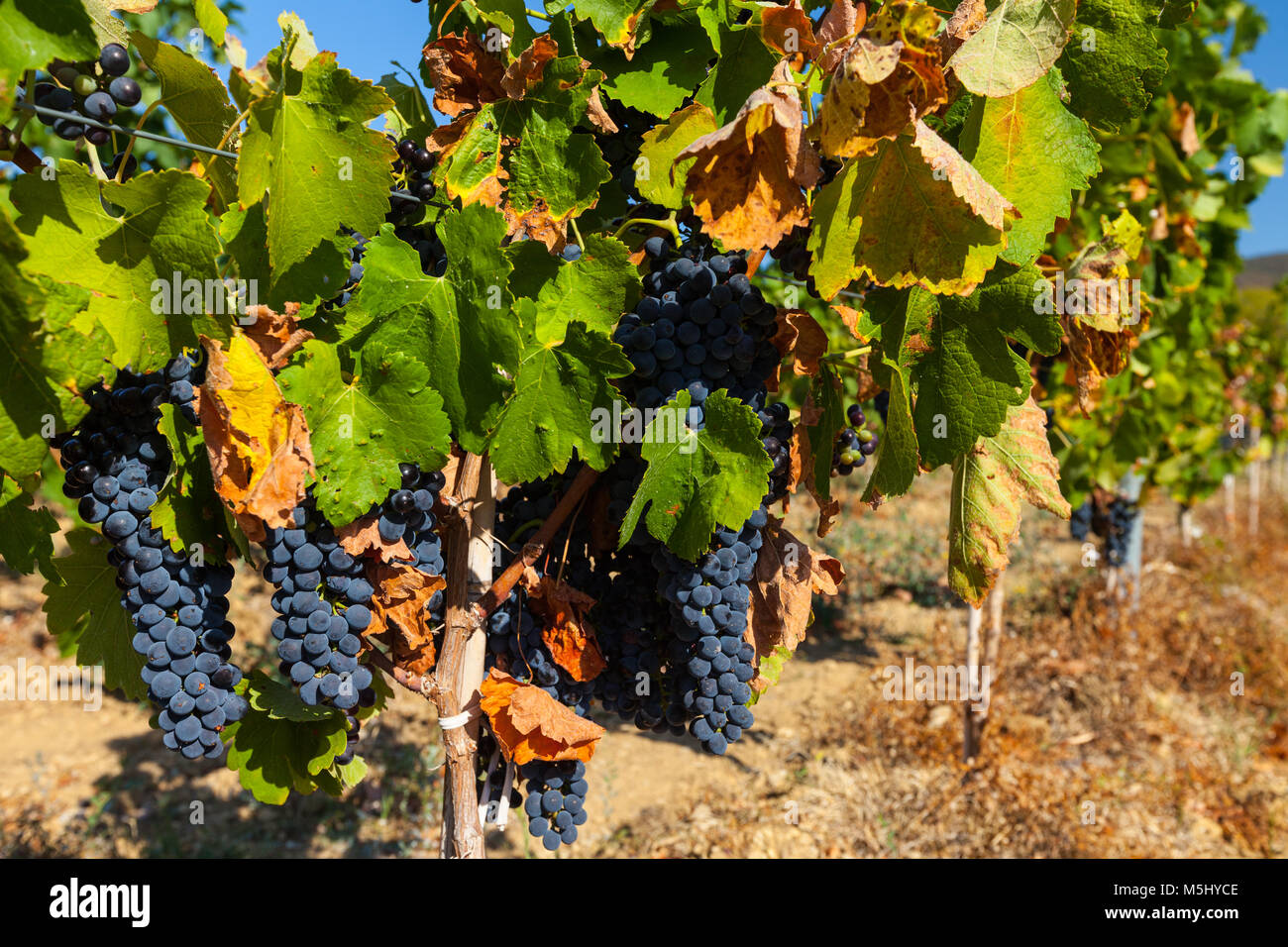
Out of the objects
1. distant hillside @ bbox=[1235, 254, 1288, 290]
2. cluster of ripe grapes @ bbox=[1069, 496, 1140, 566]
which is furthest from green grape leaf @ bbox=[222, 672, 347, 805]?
distant hillside @ bbox=[1235, 254, 1288, 290]

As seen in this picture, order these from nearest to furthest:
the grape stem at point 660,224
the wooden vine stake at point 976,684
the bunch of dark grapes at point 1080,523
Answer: the grape stem at point 660,224, the wooden vine stake at point 976,684, the bunch of dark grapes at point 1080,523

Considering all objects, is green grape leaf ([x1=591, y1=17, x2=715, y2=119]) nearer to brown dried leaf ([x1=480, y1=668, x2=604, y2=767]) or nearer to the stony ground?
brown dried leaf ([x1=480, y1=668, x2=604, y2=767])

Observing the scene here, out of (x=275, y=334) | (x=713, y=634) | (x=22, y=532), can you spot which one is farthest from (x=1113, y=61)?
(x=22, y=532)

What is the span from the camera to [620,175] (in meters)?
1.73

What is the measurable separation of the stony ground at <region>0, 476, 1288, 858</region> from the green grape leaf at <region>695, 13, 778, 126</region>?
2.64 m

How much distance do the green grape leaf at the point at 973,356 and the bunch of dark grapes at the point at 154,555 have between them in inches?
51.1

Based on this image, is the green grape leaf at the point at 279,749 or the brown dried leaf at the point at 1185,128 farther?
the brown dried leaf at the point at 1185,128

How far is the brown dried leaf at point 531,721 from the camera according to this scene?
5.33ft

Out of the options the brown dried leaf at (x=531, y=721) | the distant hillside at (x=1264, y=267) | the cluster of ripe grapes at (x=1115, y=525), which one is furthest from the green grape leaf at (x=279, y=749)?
the distant hillside at (x=1264, y=267)

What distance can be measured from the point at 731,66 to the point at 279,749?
1.62 metres

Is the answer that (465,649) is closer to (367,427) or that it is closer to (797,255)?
(367,427)

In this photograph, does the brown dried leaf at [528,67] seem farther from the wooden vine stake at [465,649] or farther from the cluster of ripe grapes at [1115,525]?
the cluster of ripe grapes at [1115,525]

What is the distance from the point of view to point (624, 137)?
1.75 metres
